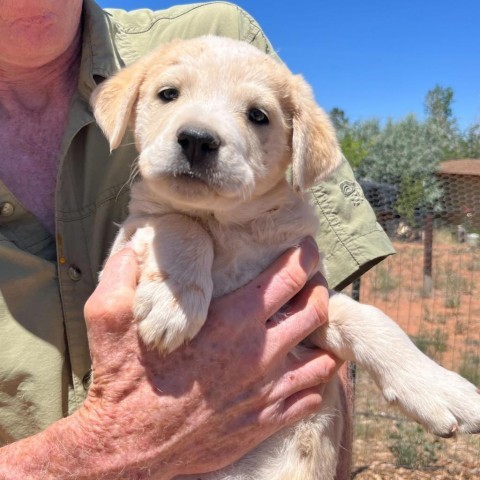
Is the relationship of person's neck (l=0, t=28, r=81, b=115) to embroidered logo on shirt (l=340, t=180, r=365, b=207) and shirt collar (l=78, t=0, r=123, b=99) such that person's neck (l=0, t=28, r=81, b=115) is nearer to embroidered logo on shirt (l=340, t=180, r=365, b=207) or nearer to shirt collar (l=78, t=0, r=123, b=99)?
shirt collar (l=78, t=0, r=123, b=99)

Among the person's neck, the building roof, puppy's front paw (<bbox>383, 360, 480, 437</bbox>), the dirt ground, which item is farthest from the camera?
the building roof

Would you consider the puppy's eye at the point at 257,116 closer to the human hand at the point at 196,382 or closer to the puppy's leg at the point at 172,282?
the puppy's leg at the point at 172,282

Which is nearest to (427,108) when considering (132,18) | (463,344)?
(463,344)

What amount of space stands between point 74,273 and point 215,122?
0.82 meters

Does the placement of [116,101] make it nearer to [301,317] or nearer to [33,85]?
[33,85]

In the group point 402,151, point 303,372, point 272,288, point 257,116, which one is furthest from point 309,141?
point 402,151

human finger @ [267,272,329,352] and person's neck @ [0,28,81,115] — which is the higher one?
person's neck @ [0,28,81,115]

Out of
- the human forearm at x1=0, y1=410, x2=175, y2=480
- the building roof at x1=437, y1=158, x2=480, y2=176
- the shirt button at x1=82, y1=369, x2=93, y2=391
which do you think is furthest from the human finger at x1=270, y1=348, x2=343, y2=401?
the building roof at x1=437, y1=158, x2=480, y2=176

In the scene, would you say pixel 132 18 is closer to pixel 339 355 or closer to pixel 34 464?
pixel 339 355

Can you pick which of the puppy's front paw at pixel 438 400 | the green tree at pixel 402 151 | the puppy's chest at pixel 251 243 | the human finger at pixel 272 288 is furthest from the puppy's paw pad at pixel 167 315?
the green tree at pixel 402 151

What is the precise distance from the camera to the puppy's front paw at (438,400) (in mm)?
2021

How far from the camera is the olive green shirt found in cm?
217

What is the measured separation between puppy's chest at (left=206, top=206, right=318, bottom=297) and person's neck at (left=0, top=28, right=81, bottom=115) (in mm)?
945

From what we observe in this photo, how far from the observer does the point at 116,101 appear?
2344mm
